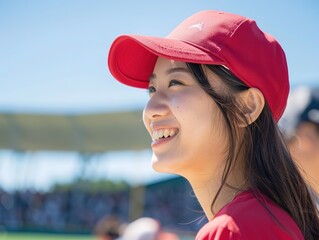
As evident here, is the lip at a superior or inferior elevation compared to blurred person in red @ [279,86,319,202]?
superior

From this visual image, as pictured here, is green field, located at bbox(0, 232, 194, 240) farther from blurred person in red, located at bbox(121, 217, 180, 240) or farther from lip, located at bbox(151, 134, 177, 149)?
lip, located at bbox(151, 134, 177, 149)

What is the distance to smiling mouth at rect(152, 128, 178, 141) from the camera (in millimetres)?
1884

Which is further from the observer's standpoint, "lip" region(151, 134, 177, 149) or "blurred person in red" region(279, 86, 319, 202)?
"blurred person in red" region(279, 86, 319, 202)

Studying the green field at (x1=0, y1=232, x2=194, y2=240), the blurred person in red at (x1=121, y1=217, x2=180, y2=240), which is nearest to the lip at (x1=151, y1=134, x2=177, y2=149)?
the blurred person in red at (x1=121, y1=217, x2=180, y2=240)

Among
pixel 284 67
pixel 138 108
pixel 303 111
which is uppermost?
pixel 284 67

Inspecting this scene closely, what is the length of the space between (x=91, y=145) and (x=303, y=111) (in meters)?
18.2

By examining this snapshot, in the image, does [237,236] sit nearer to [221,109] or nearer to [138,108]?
[221,109]

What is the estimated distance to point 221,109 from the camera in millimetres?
1852

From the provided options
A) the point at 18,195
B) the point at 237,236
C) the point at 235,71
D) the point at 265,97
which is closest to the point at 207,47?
the point at 235,71

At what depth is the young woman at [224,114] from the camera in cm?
179

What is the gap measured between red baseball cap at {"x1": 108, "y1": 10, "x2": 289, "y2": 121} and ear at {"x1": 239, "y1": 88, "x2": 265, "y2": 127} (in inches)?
0.8

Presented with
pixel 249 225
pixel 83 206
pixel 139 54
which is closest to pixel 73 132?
pixel 83 206

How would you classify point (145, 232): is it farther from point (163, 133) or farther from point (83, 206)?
point (83, 206)

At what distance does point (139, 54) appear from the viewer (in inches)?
84.9
